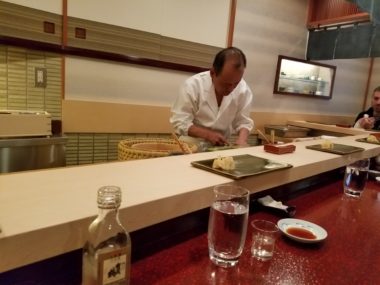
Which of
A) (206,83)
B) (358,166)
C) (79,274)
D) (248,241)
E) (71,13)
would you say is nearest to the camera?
(79,274)

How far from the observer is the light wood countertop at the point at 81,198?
0.52 metres

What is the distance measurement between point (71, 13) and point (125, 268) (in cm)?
248

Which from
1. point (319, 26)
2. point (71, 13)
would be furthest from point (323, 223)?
point (319, 26)

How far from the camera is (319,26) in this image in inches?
173

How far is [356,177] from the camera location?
4.55 feet

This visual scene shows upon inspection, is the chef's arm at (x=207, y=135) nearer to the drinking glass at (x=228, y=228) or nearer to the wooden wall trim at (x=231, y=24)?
the drinking glass at (x=228, y=228)

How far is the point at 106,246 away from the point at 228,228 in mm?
311

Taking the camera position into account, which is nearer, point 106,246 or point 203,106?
point 106,246

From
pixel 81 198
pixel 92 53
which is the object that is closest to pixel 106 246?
pixel 81 198

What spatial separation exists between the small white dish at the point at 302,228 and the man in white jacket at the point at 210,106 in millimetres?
1045

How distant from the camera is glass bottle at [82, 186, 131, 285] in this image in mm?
518

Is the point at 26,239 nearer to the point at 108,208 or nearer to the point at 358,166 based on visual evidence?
the point at 108,208

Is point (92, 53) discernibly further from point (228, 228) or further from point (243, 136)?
point (228, 228)

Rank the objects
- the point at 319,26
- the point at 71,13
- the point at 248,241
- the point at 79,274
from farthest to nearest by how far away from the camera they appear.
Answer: the point at 319,26, the point at 71,13, the point at 248,241, the point at 79,274
